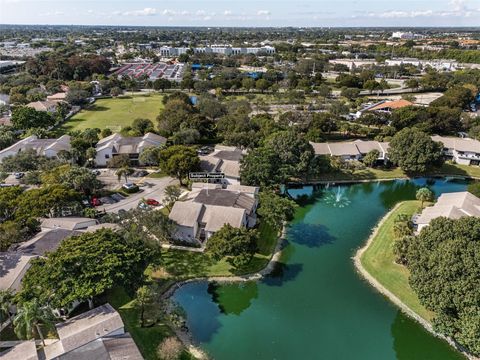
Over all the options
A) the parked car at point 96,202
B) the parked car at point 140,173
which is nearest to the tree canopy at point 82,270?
the parked car at point 96,202

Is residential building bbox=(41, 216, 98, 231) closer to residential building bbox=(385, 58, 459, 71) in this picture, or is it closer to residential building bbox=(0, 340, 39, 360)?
residential building bbox=(0, 340, 39, 360)

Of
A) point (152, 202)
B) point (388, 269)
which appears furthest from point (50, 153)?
point (388, 269)

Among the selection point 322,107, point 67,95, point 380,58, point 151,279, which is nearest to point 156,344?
point 151,279

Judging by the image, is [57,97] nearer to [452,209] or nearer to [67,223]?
[67,223]

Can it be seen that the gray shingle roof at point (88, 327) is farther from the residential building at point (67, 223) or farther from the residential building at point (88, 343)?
the residential building at point (67, 223)

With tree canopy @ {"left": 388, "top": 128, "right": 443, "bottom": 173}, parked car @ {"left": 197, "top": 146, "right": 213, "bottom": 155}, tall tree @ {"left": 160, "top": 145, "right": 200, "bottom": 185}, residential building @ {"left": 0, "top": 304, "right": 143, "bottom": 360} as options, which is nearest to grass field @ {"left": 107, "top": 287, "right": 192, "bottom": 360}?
residential building @ {"left": 0, "top": 304, "right": 143, "bottom": 360}

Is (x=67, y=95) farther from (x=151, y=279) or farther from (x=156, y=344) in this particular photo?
(x=156, y=344)
